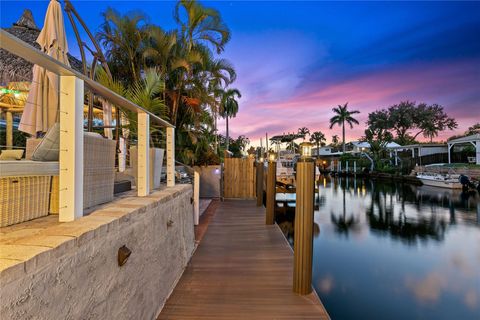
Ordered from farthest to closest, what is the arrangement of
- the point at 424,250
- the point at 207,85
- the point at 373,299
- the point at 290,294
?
the point at 207,85 < the point at 424,250 < the point at 373,299 < the point at 290,294

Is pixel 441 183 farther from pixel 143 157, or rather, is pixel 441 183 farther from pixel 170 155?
pixel 143 157

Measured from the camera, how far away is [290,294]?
291 centimetres

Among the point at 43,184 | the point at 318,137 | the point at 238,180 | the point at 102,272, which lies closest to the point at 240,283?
the point at 102,272

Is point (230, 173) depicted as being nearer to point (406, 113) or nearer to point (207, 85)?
point (207, 85)

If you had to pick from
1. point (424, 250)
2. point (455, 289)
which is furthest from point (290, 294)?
point (424, 250)

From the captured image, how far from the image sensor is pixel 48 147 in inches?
76.9

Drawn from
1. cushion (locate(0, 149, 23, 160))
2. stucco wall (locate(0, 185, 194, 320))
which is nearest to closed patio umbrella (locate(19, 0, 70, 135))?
cushion (locate(0, 149, 23, 160))

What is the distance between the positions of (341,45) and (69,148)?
1615 centimetres

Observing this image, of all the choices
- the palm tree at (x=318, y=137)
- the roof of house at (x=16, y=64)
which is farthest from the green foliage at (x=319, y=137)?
the roof of house at (x=16, y=64)

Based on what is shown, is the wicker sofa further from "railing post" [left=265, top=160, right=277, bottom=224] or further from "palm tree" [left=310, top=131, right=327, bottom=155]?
"palm tree" [left=310, top=131, right=327, bottom=155]

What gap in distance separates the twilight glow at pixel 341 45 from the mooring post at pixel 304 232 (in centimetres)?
749

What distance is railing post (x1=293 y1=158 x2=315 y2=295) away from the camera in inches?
115

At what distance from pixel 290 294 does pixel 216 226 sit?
10.1 ft

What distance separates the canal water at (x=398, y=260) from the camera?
437 centimetres
